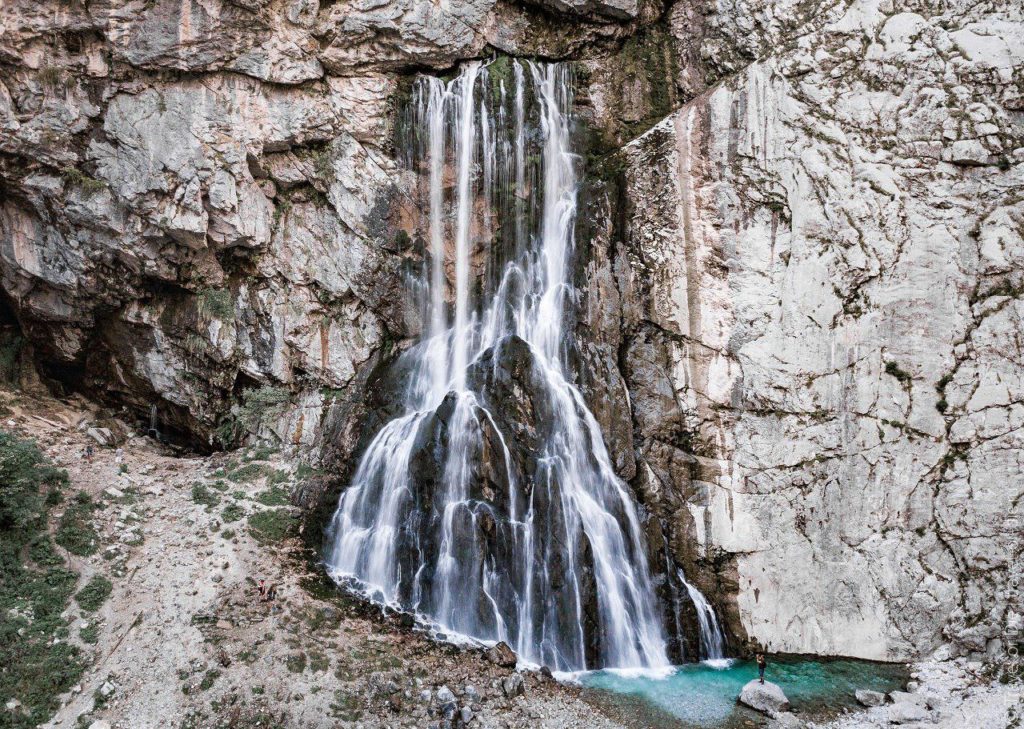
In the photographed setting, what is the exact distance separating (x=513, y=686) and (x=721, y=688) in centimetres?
448

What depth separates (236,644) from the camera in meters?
11.7

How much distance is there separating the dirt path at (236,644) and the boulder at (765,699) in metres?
3.01

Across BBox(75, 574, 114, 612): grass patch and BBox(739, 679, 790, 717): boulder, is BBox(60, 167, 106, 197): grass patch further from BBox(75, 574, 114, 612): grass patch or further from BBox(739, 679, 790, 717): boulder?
BBox(739, 679, 790, 717): boulder

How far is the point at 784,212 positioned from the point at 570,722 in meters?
12.6

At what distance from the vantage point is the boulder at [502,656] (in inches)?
488

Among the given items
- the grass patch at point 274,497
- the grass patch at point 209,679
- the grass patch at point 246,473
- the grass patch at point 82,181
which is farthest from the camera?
the grass patch at point 246,473

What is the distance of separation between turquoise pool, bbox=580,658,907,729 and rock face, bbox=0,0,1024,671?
74cm

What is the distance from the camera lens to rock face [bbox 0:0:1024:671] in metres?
14.4

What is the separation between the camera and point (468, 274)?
19219 millimetres

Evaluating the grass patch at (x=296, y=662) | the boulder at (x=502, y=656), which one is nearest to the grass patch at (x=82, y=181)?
the grass patch at (x=296, y=662)

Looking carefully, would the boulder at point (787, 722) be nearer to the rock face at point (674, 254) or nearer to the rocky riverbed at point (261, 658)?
the rocky riverbed at point (261, 658)

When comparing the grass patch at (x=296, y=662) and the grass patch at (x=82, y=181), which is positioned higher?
the grass patch at (x=82, y=181)

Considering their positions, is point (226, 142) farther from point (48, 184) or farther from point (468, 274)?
point (468, 274)

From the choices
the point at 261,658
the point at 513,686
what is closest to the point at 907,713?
the point at 513,686
